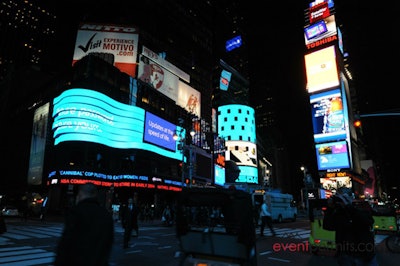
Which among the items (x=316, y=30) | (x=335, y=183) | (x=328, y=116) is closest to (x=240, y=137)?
(x=328, y=116)

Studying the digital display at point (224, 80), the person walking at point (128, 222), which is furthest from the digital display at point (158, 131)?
the digital display at point (224, 80)

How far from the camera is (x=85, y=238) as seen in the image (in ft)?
9.41

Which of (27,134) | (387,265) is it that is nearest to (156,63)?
(27,134)

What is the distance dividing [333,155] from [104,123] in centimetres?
5156

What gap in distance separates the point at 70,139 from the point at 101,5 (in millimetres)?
36576

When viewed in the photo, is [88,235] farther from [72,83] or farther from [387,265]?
[72,83]

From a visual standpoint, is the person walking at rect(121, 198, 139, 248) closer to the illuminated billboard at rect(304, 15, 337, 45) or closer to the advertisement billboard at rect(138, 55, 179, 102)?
the advertisement billboard at rect(138, 55, 179, 102)

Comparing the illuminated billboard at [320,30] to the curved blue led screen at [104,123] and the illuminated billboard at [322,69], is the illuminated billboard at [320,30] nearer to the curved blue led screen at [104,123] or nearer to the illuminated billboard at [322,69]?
the illuminated billboard at [322,69]

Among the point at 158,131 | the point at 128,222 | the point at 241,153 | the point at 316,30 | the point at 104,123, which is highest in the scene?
the point at 316,30

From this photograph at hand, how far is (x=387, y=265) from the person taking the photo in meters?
8.57

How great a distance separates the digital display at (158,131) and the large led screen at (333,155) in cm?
3738

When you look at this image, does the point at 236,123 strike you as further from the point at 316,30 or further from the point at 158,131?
the point at 158,131

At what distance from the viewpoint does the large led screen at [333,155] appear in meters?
63.3

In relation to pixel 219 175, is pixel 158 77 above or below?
above
